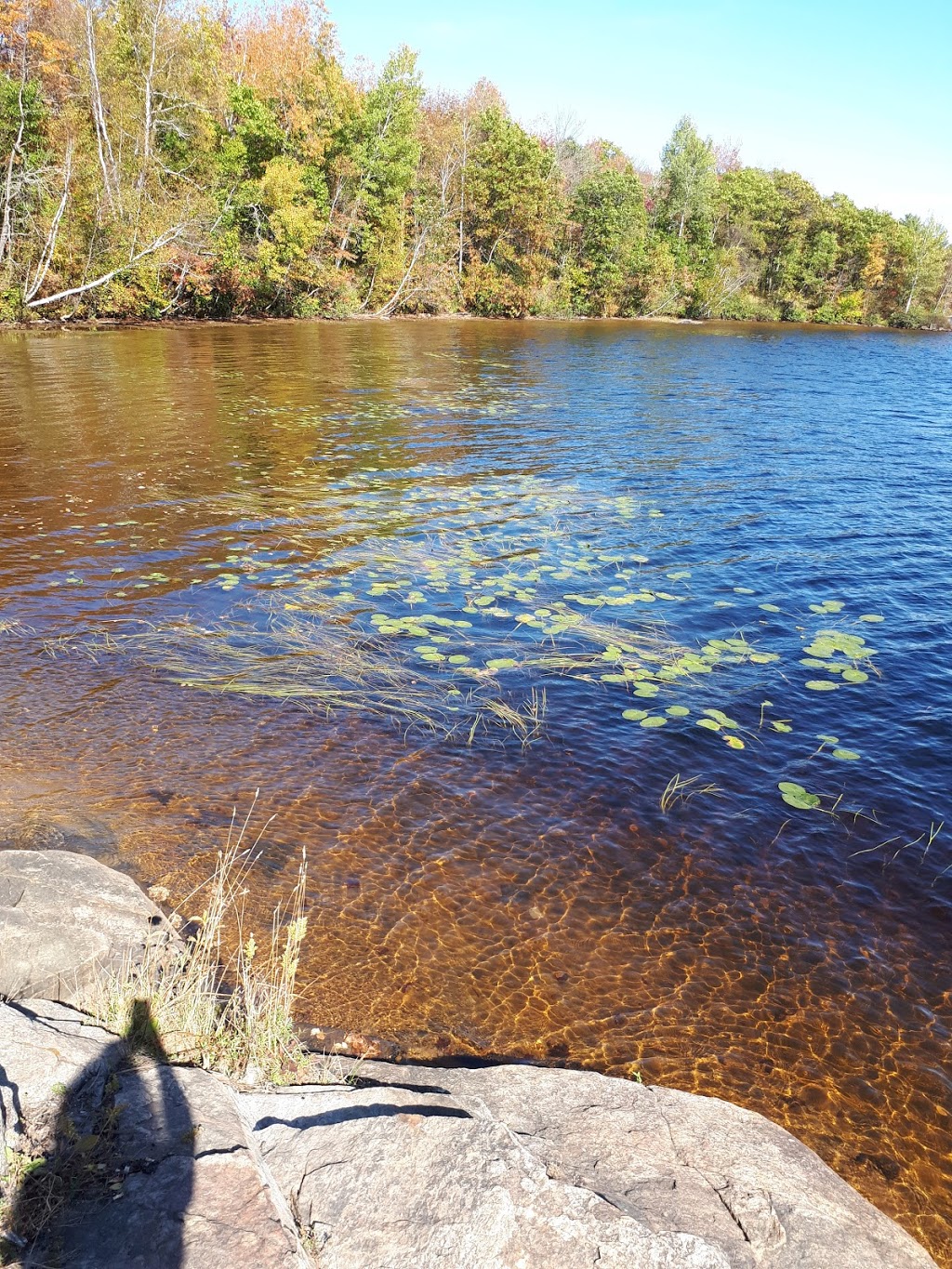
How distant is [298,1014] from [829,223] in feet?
336

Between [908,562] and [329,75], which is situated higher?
[329,75]

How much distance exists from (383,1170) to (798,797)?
5.16 meters

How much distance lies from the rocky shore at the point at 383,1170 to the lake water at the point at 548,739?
2.01ft

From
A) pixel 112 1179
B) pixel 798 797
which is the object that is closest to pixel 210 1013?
pixel 112 1179

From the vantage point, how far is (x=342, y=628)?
32.3 feet

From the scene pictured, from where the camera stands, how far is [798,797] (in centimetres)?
703

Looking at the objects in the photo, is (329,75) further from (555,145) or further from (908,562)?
(908,562)

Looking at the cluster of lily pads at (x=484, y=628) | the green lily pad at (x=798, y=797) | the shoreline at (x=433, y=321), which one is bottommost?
the green lily pad at (x=798, y=797)

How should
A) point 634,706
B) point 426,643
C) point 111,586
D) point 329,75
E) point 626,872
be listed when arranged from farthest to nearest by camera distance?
point 329,75 → point 111,586 → point 426,643 → point 634,706 → point 626,872

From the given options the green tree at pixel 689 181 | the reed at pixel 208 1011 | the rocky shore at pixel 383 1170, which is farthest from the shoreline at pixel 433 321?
the rocky shore at pixel 383 1170

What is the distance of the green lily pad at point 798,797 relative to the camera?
273 inches

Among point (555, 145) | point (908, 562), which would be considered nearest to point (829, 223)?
point (555, 145)

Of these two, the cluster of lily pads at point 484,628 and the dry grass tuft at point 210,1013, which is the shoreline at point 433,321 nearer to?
the cluster of lily pads at point 484,628

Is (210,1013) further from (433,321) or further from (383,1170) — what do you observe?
(433,321)
